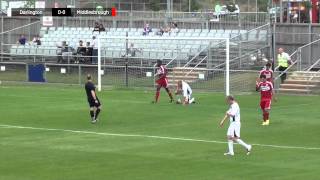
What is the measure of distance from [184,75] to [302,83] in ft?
22.8

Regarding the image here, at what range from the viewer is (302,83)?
148 feet

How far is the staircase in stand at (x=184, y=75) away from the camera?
157 ft

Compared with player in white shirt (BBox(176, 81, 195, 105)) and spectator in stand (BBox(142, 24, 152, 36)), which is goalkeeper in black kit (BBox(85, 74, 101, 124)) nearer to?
player in white shirt (BBox(176, 81, 195, 105))

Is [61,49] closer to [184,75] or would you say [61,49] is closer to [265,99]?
[184,75]

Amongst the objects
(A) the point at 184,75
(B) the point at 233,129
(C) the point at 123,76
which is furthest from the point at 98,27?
(B) the point at 233,129

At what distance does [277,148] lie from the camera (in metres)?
25.8

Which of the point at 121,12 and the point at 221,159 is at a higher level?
the point at 121,12

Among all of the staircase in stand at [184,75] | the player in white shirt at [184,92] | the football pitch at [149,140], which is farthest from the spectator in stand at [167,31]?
the player in white shirt at [184,92]

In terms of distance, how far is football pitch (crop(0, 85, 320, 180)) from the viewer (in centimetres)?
2172

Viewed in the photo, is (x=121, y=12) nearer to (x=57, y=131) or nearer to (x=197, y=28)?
(x=197, y=28)

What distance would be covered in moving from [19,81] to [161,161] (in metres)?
32.7

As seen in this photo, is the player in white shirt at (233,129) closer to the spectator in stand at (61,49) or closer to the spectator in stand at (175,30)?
the spectator in stand at (175,30)

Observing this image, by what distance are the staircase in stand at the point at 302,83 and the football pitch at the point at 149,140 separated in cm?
183

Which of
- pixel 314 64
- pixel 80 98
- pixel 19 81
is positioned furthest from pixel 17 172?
pixel 19 81
